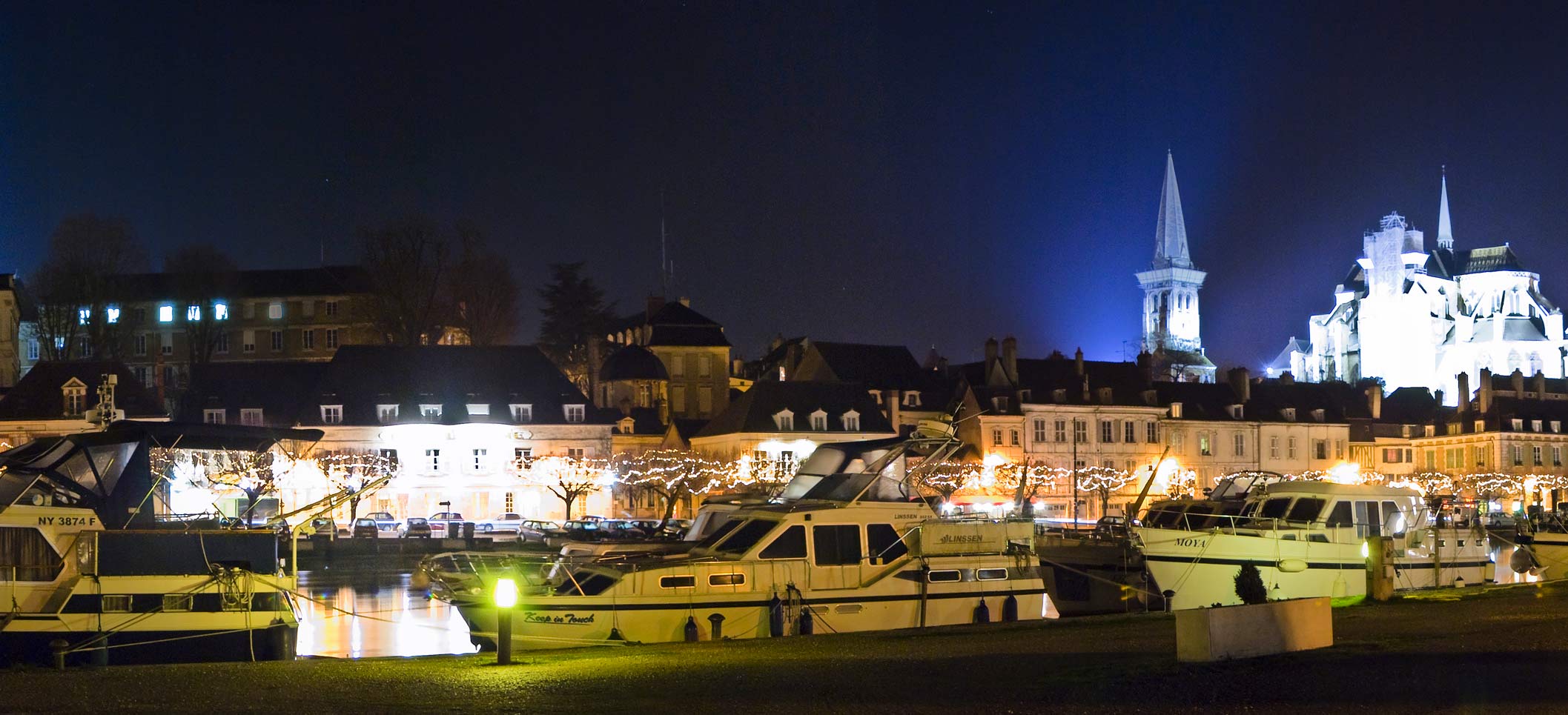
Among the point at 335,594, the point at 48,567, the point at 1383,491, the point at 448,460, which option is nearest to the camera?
the point at 48,567

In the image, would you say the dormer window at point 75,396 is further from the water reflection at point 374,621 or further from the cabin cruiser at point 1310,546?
the cabin cruiser at point 1310,546

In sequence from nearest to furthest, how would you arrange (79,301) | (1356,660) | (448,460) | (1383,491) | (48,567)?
(1356,660), (48,567), (1383,491), (448,460), (79,301)

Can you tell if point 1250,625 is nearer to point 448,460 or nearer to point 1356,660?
point 1356,660

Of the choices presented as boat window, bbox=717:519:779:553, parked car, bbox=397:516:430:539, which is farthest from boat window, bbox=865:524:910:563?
parked car, bbox=397:516:430:539

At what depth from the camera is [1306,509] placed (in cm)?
3619

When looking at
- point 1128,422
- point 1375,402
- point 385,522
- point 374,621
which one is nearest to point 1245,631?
point 374,621

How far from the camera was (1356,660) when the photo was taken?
61.8 ft

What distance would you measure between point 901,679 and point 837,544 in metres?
10.9

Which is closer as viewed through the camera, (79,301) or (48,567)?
(48,567)

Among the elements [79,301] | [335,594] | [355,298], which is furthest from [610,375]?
[335,594]

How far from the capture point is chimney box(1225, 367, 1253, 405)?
97.3m

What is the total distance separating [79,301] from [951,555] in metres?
77.7

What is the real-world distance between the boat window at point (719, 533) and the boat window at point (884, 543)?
2212mm

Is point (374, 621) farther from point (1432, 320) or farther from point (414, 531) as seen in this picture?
point (1432, 320)
